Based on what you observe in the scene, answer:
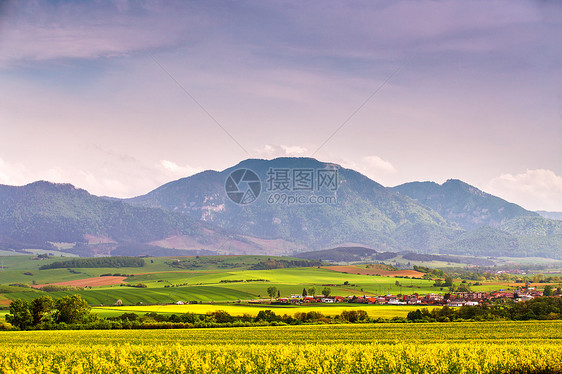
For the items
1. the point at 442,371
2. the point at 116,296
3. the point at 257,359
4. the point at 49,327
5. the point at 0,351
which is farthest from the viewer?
the point at 116,296

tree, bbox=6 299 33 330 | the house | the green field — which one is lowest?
the green field

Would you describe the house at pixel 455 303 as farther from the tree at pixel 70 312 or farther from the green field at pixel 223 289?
the tree at pixel 70 312

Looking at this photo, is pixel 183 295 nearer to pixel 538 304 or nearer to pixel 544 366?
pixel 538 304

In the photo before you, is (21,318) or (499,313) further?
(499,313)

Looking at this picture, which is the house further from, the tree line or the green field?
the green field

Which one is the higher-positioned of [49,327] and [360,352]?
[360,352]

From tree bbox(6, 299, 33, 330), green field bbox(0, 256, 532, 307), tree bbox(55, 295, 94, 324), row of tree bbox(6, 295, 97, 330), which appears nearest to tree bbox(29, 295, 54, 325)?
row of tree bbox(6, 295, 97, 330)

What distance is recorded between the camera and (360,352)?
2752cm

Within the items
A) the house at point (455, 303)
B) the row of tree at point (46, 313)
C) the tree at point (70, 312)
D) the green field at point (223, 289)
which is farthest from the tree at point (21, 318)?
the house at point (455, 303)

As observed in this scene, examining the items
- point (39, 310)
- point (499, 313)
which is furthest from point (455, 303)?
point (39, 310)

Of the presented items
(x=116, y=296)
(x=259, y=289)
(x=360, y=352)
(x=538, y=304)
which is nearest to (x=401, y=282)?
(x=259, y=289)

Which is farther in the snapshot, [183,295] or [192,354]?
[183,295]

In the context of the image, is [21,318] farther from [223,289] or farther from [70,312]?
[223,289]

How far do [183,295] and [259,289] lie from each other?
23098 mm
